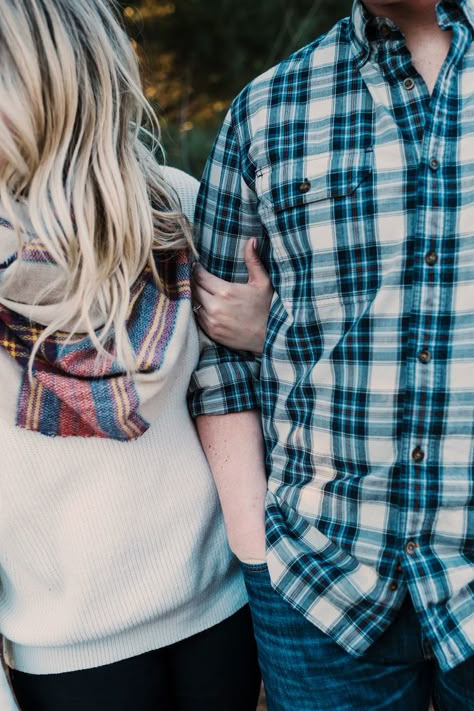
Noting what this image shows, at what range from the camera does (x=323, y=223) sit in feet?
4.36

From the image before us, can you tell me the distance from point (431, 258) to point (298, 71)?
1.37ft

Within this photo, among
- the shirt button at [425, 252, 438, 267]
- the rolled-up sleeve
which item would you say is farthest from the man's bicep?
the shirt button at [425, 252, 438, 267]

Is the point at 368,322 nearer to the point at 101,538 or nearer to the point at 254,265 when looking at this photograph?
the point at 254,265

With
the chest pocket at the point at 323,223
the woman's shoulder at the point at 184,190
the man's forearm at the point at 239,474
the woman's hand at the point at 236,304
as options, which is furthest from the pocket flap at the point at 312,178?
the man's forearm at the point at 239,474

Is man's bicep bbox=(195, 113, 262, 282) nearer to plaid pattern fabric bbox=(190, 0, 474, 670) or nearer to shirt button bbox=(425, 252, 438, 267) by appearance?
plaid pattern fabric bbox=(190, 0, 474, 670)

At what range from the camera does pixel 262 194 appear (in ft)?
4.57

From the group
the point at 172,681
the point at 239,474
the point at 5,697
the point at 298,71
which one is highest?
the point at 298,71

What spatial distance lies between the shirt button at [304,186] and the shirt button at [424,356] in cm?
33

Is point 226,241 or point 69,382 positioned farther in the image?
point 226,241

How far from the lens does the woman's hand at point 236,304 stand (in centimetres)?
147

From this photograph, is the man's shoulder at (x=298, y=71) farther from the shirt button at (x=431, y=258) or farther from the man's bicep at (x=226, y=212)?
the shirt button at (x=431, y=258)

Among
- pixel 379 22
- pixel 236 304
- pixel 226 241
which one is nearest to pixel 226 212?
pixel 226 241

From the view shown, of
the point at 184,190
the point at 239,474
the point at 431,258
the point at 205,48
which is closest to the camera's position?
the point at 431,258

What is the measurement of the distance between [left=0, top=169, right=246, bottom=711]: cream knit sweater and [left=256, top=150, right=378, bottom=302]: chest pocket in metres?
0.21
